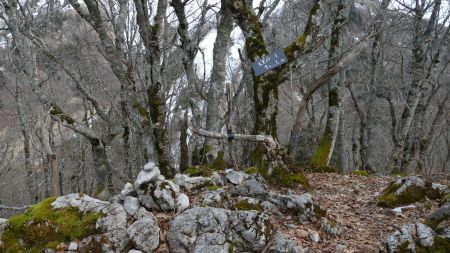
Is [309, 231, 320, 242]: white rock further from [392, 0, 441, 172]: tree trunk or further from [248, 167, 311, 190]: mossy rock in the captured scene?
[392, 0, 441, 172]: tree trunk

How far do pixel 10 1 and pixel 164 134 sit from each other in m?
4.24

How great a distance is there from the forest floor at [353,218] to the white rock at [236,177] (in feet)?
3.34

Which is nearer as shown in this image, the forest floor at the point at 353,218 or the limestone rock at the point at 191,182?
the forest floor at the point at 353,218

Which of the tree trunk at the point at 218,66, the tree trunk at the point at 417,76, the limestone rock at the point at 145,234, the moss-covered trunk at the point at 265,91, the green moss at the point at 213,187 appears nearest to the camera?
the limestone rock at the point at 145,234

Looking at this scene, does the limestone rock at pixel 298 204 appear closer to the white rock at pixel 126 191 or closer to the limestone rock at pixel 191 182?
the limestone rock at pixel 191 182

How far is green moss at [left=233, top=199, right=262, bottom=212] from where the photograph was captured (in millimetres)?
4738

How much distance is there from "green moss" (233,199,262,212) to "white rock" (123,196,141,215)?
1221 millimetres

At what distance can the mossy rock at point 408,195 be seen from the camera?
18.6 feet

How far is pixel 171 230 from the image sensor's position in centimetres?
417

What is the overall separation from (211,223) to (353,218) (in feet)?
7.46

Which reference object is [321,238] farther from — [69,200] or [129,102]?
[129,102]

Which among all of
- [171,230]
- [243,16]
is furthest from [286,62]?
[171,230]

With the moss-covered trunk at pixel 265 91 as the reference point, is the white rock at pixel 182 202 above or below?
below

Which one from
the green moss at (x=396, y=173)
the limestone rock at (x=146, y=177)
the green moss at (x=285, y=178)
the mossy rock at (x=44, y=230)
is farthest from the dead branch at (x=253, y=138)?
the green moss at (x=396, y=173)
